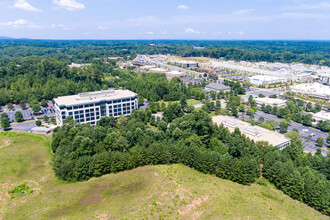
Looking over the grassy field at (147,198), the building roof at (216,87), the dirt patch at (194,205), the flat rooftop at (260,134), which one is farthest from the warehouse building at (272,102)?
the dirt patch at (194,205)

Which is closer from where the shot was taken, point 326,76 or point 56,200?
point 56,200

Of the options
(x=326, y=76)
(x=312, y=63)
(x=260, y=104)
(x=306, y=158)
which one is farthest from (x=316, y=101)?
(x=312, y=63)

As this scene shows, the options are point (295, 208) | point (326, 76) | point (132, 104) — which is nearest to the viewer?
point (295, 208)

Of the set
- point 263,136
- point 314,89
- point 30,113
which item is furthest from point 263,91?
point 30,113

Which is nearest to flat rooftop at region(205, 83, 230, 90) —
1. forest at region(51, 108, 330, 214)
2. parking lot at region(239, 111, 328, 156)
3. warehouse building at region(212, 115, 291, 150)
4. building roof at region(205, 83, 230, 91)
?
building roof at region(205, 83, 230, 91)

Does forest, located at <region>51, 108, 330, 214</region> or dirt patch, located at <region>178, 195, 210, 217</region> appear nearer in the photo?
dirt patch, located at <region>178, 195, 210, 217</region>

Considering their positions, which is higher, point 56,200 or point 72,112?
point 72,112

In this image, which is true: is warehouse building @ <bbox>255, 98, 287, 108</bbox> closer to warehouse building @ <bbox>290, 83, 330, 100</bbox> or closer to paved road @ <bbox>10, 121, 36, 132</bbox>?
warehouse building @ <bbox>290, 83, 330, 100</bbox>

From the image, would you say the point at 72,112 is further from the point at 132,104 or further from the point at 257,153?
the point at 257,153
